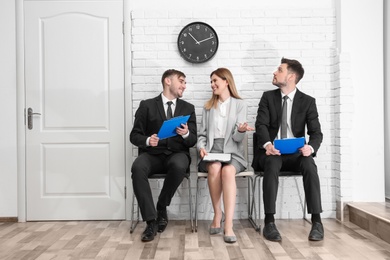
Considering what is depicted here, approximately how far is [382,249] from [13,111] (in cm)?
338

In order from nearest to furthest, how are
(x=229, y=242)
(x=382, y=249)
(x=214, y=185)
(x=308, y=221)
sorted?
(x=382, y=249), (x=229, y=242), (x=214, y=185), (x=308, y=221)

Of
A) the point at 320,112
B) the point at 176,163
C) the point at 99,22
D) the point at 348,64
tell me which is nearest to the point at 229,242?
the point at 176,163

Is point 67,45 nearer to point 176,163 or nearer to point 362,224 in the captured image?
point 176,163

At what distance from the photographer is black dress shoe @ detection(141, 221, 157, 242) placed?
3437 millimetres

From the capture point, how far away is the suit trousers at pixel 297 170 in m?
3.54

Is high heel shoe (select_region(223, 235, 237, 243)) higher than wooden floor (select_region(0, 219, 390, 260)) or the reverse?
higher

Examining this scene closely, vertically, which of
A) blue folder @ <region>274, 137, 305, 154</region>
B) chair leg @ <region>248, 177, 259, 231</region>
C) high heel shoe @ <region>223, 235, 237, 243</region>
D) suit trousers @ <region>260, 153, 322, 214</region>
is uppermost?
blue folder @ <region>274, 137, 305, 154</region>

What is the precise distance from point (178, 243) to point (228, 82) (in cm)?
145

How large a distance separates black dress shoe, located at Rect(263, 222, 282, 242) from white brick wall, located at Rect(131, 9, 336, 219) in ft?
2.69

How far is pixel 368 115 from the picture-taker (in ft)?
13.9

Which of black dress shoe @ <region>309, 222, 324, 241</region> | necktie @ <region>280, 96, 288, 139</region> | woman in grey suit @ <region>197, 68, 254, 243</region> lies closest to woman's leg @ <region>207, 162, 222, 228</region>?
woman in grey suit @ <region>197, 68, 254, 243</region>

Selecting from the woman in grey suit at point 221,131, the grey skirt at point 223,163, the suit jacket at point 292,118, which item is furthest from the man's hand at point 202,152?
the suit jacket at point 292,118

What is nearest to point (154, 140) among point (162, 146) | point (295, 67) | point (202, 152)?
point (162, 146)

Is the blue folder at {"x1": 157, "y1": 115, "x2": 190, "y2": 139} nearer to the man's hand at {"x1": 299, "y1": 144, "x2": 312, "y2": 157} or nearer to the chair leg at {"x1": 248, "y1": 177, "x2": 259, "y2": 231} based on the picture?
the chair leg at {"x1": 248, "y1": 177, "x2": 259, "y2": 231}
